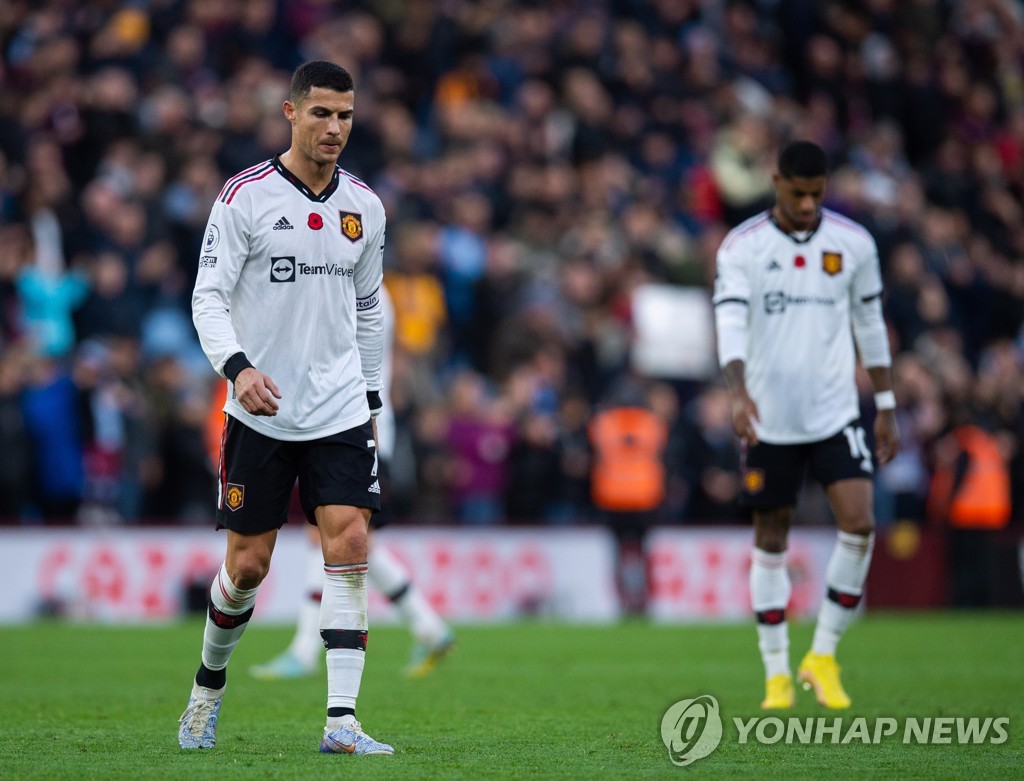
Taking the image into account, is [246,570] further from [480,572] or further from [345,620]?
[480,572]

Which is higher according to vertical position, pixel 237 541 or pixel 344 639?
pixel 237 541

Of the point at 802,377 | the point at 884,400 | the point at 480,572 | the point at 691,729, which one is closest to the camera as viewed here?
the point at 691,729

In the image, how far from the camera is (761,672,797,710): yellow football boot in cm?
892

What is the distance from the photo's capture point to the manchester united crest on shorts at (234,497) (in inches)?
270

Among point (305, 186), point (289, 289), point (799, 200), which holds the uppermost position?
point (799, 200)

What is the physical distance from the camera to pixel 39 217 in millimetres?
17047

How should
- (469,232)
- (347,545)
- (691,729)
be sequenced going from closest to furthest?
(347,545)
(691,729)
(469,232)

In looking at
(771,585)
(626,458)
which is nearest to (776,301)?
(771,585)

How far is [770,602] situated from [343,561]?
331 centimetres

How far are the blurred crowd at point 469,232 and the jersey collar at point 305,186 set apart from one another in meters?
9.71

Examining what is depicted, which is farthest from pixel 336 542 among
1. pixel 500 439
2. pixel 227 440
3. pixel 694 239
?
pixel 694 239

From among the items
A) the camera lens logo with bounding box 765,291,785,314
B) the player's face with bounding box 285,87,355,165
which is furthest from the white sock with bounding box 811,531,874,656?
the player's face with bounding box 285,87,355,165

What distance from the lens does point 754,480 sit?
9250 millimetres

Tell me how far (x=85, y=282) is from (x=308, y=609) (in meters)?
7.15
